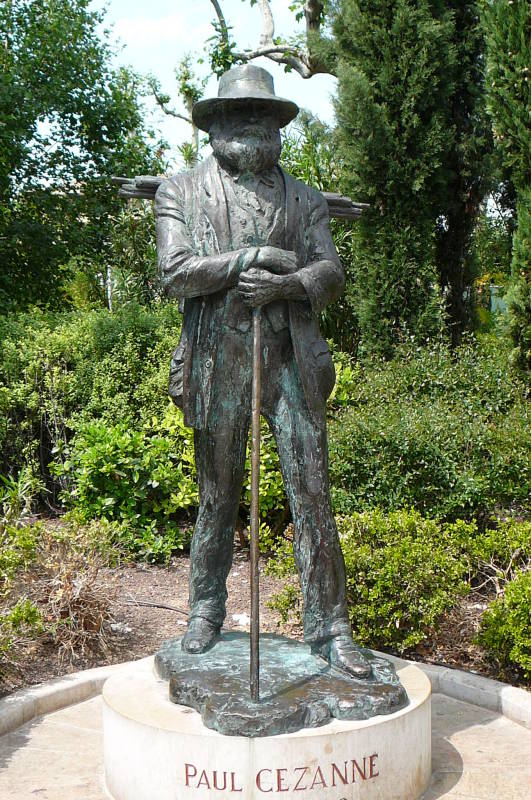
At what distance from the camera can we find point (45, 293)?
11.4m

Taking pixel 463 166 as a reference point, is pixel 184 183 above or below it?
below

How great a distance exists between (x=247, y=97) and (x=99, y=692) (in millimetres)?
3159

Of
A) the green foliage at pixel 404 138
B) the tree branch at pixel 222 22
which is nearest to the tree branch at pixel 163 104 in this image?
the tree branch at pixel 222 22

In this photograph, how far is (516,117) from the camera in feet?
25.5

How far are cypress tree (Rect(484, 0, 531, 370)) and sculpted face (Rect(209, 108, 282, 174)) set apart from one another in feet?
15.3

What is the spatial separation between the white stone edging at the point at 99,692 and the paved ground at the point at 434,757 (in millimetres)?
47

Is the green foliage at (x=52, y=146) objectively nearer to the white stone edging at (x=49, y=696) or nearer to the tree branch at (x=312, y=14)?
the tree branch at (x=312, y=14)

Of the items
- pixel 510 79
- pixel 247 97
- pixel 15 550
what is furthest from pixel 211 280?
pixel 510 79

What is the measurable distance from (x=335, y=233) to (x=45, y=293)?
3853 mm

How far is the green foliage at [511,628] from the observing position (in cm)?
466

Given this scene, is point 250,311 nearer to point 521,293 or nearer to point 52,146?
point 521,293

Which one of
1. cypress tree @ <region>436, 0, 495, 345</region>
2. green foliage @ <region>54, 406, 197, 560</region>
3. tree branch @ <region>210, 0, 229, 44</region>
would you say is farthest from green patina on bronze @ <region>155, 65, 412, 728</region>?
tree branch @ <region>210, 0, 229, 44</region>

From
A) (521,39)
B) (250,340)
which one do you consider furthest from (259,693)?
(521,39)

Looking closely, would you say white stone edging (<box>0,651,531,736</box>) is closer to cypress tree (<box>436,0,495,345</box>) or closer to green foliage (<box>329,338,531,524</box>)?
green foliage (<box>329,338,531,524</box>)
